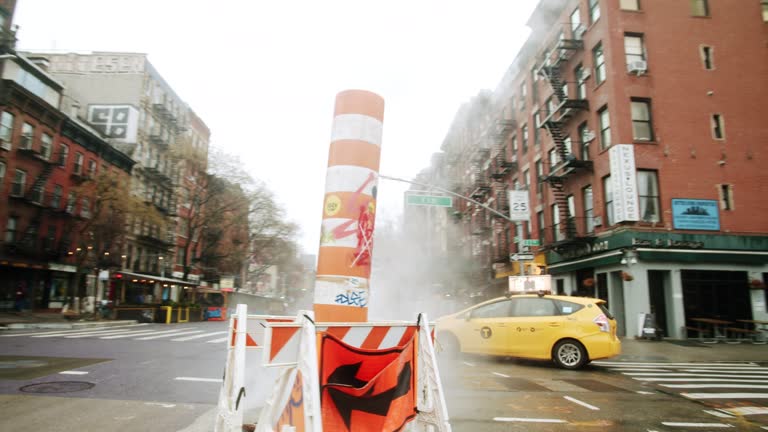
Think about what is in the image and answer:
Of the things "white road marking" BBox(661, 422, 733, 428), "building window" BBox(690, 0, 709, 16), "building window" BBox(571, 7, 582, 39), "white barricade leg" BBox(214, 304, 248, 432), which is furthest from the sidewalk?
"building window" BBox(690, 0, 709, 16)

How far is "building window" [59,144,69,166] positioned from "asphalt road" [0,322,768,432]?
1963 centimetres

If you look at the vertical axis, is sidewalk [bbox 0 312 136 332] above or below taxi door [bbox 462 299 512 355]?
below

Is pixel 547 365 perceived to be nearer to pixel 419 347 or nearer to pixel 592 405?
Result: pixel 592 405

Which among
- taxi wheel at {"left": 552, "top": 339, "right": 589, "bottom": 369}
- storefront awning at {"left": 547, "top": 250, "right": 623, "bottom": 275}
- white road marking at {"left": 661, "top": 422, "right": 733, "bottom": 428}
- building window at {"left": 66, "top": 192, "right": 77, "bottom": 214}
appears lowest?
white road marking at {"left": 661, "top": 422, "right": 733, "bottom": 428}

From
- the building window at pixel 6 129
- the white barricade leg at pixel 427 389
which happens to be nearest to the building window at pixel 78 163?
the building window at pixel 6 129

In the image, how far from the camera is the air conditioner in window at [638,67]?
15.5m

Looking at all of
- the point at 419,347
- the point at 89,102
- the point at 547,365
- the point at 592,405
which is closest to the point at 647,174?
the point at 547,365

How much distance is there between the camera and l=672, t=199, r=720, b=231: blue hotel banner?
14.9 m

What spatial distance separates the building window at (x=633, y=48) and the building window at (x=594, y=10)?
1.54m

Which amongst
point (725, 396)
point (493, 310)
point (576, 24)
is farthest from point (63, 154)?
point (725, 396)

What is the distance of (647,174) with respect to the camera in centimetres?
1534

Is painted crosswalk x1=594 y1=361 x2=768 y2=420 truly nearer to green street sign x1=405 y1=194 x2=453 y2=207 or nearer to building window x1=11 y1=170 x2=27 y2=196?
green street sign x1=405 y1=194 x2=453 y2=207

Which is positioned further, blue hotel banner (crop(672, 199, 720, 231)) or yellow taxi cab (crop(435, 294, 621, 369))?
blue hotel banner (crop(672, 199, 720, 231))

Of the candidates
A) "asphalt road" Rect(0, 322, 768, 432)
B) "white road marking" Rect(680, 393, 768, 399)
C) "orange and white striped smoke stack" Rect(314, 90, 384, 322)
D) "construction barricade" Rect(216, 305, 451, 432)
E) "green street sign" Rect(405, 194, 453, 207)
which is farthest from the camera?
"green street sign" Rect(405, 194, 453, 207)
